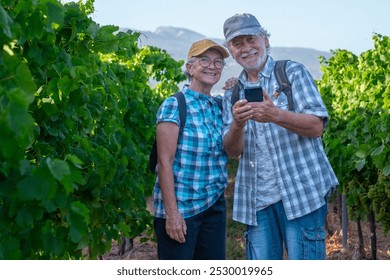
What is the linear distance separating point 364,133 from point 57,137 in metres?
3.54

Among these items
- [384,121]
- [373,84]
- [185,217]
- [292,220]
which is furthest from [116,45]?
[373,84]

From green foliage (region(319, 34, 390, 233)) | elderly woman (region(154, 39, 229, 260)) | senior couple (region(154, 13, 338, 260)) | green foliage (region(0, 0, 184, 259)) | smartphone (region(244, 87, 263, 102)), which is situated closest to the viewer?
green foliage (region(0, 0, 184, 259))

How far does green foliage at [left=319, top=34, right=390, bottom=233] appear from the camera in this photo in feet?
19.1

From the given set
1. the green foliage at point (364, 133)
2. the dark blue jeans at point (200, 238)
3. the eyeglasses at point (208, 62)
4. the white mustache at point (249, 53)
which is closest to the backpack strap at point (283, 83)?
the white mustache at point (249, 53)

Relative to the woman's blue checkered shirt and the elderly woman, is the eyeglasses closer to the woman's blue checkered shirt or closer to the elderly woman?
the elderly woman

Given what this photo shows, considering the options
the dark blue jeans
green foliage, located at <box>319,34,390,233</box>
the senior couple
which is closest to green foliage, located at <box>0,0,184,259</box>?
the dark blue jeans

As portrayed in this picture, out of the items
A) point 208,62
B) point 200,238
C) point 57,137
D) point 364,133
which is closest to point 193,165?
point 200,238

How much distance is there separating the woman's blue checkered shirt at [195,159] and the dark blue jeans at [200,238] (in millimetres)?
61

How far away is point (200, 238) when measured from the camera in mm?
3918

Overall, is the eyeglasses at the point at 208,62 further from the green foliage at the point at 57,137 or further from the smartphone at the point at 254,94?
the smartphone at the point at 254,94

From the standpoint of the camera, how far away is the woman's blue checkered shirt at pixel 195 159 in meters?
3.73

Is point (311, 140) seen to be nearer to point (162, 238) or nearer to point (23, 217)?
point (162, 238)

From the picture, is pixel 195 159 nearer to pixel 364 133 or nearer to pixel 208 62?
pixel 208 62

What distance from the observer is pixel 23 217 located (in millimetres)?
2330
